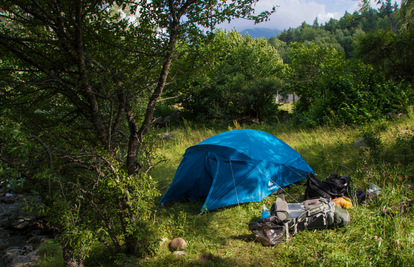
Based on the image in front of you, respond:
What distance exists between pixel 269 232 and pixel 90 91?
3269 millimetres

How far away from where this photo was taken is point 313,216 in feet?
13.8

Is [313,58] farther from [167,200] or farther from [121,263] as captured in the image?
[121,263]

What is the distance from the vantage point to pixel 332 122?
1003 centimetres

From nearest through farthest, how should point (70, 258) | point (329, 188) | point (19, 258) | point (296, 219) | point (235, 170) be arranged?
point (70, 258) < point (296, 219) < point (19, 258) < point (329, 188) < point (235, 170)

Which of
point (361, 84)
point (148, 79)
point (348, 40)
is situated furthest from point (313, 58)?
point (348, 40)

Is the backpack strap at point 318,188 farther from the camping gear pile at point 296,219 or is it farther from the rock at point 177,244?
the rock at point 177,244

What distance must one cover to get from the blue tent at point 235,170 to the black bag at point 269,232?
1232 mm

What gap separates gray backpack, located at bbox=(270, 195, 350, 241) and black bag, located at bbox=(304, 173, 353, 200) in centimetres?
55

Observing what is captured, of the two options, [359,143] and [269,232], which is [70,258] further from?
[359,143]

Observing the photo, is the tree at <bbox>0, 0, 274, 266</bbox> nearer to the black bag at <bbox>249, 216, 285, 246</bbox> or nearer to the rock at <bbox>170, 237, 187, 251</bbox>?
the rock at <bbox>170, 237, 187, 251</bbox>

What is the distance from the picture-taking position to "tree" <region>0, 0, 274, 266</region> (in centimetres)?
275

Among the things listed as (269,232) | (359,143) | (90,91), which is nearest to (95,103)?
(90,91)

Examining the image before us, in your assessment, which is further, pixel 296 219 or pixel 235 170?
pixel 235 170

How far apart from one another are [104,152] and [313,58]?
19326 millimetres
